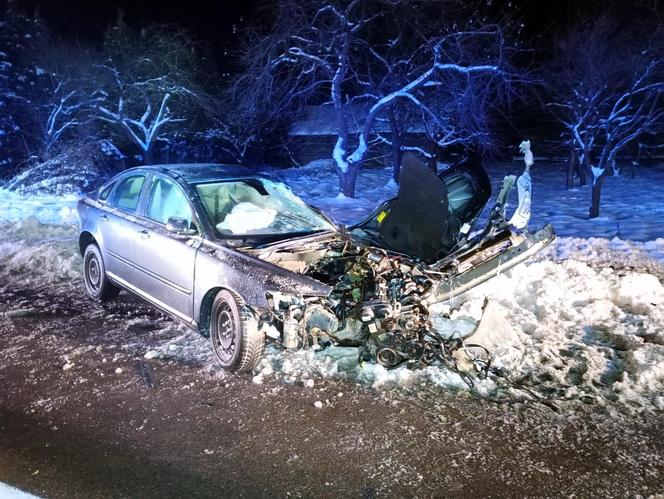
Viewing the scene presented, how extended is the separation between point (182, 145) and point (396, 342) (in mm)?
22796

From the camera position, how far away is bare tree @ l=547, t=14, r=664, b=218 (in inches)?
620

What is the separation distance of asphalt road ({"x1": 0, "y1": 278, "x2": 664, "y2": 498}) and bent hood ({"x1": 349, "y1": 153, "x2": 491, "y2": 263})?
5.44 ft

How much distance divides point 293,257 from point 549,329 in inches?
102

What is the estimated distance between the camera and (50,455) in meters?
3.55

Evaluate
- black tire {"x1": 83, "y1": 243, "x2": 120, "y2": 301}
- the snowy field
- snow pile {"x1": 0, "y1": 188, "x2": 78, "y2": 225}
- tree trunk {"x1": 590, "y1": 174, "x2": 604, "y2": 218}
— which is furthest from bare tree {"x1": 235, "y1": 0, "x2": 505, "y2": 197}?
black tire {"x1": 83, "y1": 243, "x2": 120, "y2": 301}

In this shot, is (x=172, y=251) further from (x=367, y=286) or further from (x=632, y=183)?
(x=632, y=183)

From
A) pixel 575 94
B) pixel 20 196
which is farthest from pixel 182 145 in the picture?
pixel 575 94

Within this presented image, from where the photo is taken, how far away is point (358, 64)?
1758cm

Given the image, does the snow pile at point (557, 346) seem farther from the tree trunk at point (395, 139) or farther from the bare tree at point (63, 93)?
the bare tree at point (63, 93)

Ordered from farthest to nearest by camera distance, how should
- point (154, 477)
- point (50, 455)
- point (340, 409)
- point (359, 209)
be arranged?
1. point (359, 209)
2. point (340, 409)
3. point (50, 455)
4. point (154, 477)

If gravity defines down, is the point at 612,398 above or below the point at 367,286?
below

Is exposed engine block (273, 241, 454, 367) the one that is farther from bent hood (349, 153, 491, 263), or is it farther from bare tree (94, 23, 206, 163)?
bare tree (94, 23, 206, 163)

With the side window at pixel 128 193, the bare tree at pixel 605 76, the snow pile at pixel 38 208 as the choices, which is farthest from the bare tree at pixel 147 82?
the side window at pixel 128 193

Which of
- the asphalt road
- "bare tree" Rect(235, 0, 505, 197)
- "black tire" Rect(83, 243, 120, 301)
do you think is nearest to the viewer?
the asphalt road
